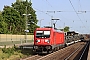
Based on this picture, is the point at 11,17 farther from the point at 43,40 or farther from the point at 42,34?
the point at 43,40

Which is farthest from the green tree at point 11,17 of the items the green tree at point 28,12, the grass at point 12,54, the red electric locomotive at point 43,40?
the red electric locomotive at point 43,40

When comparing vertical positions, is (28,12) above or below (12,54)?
above

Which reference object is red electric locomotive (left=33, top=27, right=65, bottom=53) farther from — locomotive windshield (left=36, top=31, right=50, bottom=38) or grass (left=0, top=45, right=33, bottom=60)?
grass (left=0, top=45, right=33, bottom=60)

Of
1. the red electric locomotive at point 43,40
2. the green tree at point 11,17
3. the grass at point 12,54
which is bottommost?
the grass at point 12,54

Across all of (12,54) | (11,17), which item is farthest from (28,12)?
(12,54)

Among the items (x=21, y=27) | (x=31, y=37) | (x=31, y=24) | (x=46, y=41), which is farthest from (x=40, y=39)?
(x=31, y=24)

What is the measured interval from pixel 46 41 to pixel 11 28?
2288 inches

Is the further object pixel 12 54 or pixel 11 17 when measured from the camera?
pixel 11 17

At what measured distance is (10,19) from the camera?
81250 millimetres

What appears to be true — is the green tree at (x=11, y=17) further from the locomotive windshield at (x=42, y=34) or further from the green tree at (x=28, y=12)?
the locomotive windshield at (x=42, y=34)

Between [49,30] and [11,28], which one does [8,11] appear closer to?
[11,28]

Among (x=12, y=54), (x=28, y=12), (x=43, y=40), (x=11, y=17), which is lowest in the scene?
(x=12, y=54)

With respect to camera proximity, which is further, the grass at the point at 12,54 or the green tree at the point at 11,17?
the green tree at the point at 11,17

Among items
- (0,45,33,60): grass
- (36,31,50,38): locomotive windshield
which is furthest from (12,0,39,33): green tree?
(36,31,50,38): locomotive windshield
